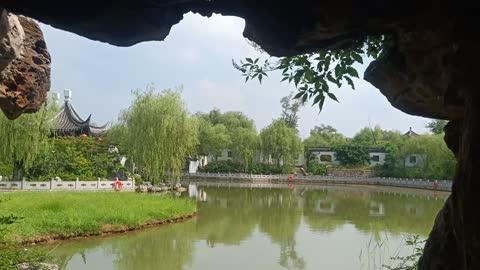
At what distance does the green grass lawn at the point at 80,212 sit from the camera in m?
9.41

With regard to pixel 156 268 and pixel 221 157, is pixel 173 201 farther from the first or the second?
pixel 221 157

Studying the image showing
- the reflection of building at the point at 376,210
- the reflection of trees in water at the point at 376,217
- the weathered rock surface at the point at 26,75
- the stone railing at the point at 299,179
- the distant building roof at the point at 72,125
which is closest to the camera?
the weathered rock surface at the point at 26,75

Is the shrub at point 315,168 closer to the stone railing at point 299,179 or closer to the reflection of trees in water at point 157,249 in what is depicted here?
the stone railing at point 299,179

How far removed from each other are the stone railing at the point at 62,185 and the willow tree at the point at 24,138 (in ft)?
Result: 2.76

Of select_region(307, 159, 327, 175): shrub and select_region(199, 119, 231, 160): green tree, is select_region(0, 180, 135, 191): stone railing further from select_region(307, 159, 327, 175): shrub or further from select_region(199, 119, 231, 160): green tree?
select_region(307, 159, 327, 175): shrub

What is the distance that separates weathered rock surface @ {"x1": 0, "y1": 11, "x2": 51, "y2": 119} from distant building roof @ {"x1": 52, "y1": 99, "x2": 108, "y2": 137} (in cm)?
1935

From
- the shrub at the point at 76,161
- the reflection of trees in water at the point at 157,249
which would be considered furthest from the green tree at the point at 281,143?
the reflection of trees in water at the point at 157,249

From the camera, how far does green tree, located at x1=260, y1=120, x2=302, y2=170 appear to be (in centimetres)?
3481

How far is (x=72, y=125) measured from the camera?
924 inches

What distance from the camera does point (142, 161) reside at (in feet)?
59.9

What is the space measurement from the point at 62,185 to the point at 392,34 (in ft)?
52.4

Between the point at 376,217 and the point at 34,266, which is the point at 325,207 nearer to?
the point at 376,217

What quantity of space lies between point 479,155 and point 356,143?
39995 mm

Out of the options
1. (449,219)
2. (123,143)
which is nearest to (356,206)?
(123,143)
